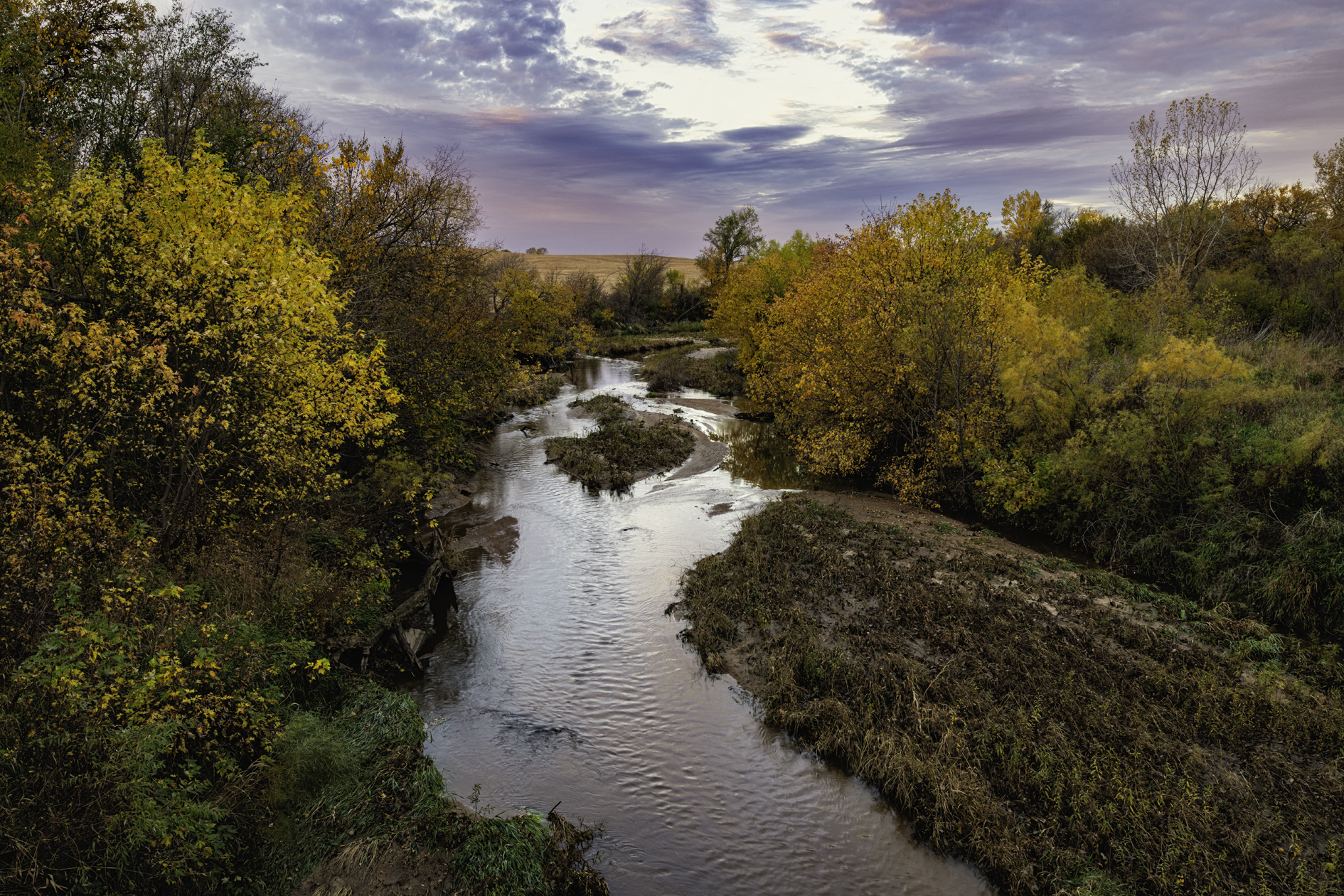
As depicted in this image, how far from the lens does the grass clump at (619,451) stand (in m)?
26.5

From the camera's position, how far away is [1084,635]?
12.6m

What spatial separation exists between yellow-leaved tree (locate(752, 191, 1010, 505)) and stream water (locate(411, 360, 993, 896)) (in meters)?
7.54

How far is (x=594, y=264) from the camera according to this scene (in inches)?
6668

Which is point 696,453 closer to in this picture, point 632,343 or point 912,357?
point 912,357

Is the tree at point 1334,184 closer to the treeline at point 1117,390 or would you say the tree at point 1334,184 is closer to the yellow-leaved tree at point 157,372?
the treeline at point 1117,390

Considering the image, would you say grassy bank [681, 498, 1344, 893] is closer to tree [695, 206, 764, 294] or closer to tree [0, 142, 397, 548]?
tree [0, 142, 397, 548]

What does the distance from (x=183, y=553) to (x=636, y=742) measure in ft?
25.1

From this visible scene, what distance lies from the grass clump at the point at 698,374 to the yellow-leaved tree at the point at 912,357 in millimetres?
21509

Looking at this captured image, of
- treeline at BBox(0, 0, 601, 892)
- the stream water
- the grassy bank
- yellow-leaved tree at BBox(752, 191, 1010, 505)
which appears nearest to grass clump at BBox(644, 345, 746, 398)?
yellow-leaved tree at BBox(752, 191, 1010, 505)

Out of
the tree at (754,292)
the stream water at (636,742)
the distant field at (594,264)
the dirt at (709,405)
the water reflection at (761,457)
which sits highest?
the distant field at (594,264)

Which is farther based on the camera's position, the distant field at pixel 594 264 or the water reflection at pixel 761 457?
the distant field at pixel 594 264

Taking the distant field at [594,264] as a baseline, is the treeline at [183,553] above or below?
below

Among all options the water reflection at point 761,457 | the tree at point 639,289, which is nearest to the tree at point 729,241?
the tree at point 639,289

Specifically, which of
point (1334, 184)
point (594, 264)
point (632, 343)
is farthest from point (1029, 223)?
point (594, 264)
